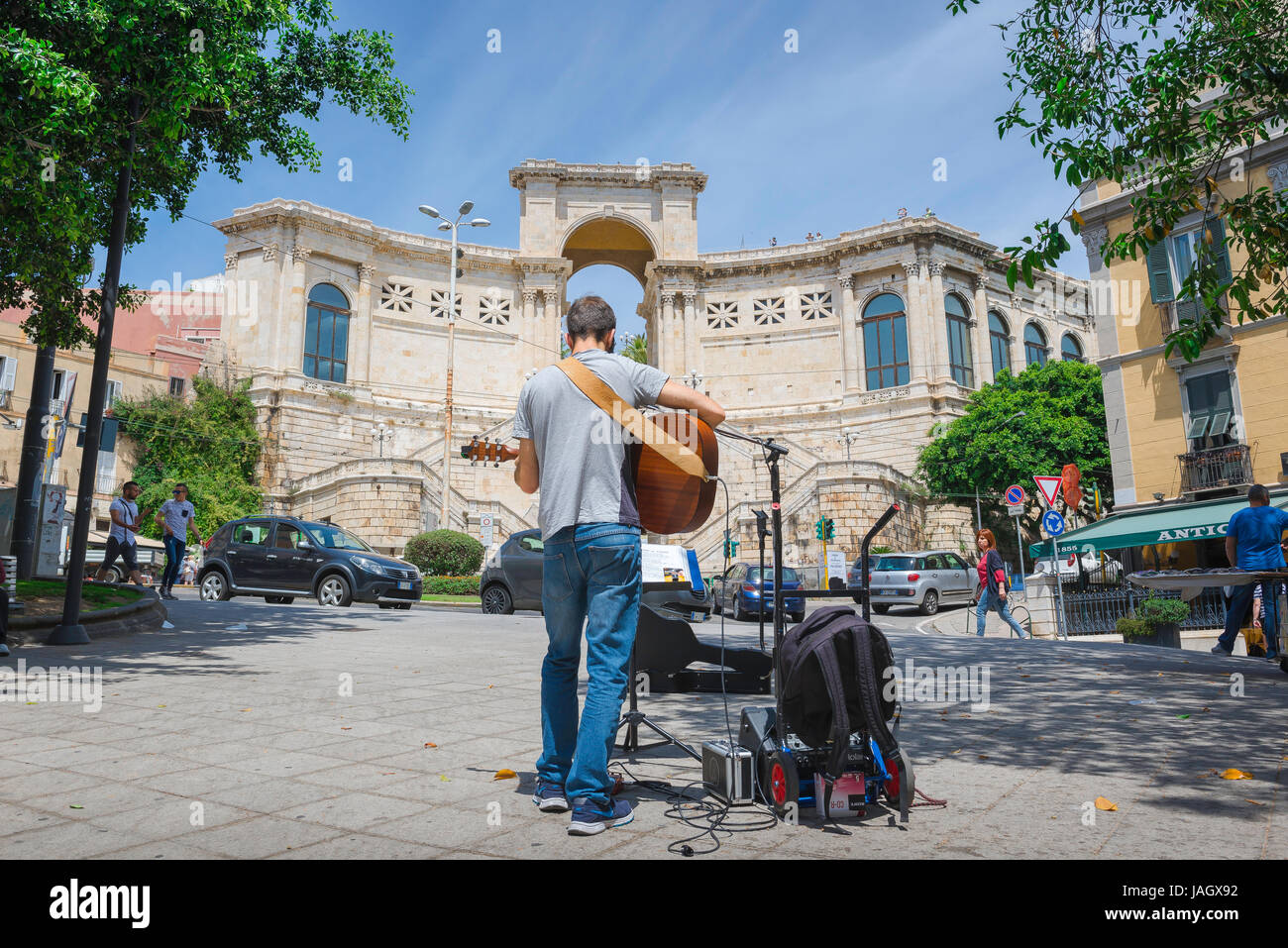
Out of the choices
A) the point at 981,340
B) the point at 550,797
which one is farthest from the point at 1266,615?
the point at 981,340

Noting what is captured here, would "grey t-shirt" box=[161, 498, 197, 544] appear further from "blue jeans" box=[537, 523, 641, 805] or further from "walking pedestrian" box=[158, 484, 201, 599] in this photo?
"blue jeans" box=[537, 523, 641, 805]

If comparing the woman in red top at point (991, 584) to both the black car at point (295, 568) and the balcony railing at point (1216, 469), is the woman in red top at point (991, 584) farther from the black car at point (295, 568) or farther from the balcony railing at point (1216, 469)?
the black car at point (295, 568)

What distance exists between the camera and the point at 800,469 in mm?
37219

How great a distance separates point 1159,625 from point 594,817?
1327 cm

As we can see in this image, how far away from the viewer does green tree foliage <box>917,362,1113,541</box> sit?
107 feet

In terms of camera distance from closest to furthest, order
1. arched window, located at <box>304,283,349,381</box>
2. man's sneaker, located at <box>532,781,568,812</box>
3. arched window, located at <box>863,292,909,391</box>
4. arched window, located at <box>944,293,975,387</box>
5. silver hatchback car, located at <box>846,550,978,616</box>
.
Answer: man's sneaker, located at <box>532,781,568,812</box> < silver hatchback car, located at <box>846,550,978,616</box> < arched window, located at <box>304,283,349,381</box> < arched window, located at <box>944,293,975,387</box> < arched window, located at <box>863,292,909,391</box>

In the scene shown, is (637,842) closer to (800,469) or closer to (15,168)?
(15,168)

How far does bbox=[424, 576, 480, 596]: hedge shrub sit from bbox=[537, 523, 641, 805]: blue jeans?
20.4 metres

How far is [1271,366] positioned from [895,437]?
67.0ft

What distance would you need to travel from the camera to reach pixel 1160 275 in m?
21.0

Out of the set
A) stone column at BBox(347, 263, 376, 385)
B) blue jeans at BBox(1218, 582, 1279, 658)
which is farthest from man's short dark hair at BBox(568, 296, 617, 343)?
stone column at BBox(347, 263, 376, 385)

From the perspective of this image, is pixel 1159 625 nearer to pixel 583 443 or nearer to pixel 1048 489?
pixel 1048 489

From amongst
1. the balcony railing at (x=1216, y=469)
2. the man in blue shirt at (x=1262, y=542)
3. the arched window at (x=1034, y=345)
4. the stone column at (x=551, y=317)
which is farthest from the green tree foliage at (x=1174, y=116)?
the arched window at (x=1034, y=345)
